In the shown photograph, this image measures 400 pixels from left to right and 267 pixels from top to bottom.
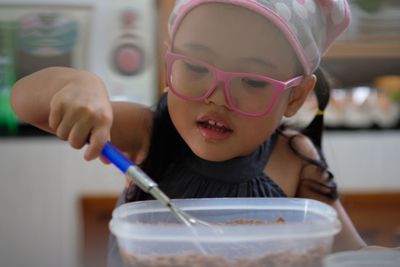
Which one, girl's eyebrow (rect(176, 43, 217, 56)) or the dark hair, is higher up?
girl's eyebrow (rect(176, 43, 217, 56))

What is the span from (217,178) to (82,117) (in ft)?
0.38

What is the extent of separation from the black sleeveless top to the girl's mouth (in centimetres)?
3

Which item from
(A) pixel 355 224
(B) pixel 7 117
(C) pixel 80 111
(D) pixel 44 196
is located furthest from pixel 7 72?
(D) pixel 44 196

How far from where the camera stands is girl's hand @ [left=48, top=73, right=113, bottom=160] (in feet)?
1.05

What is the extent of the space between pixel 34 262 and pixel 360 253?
0.37 metres

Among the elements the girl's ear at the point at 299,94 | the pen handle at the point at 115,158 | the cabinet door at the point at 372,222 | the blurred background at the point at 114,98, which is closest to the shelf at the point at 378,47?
the blurred background at the point at 114,98

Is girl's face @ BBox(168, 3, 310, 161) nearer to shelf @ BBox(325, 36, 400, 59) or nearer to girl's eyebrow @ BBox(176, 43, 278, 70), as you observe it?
girl's eyebrow @ BBox(176, 43, 278, 70)

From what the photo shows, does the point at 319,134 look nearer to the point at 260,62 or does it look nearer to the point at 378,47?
the point at 260,62

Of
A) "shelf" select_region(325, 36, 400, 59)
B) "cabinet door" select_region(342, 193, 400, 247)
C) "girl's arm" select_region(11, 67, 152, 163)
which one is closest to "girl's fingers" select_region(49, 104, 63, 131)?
"girl's arm" select_region(11, 67, 152, 163)

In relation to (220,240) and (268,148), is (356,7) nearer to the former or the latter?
(268,148)

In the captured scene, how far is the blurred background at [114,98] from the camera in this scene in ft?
1.45

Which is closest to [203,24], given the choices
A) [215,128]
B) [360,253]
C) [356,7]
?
[215,128]

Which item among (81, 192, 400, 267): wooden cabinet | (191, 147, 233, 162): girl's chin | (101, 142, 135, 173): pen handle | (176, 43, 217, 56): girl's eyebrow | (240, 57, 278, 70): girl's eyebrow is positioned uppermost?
(176, 43, 217, 56): girl's eyebrow

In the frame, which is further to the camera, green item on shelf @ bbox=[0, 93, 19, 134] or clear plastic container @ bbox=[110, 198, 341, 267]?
green item on shelf @ bbox=[0, 93, 19, 134]
